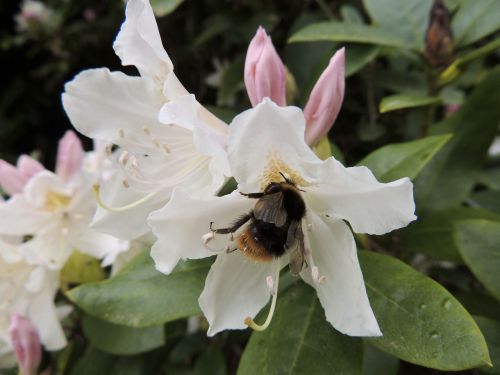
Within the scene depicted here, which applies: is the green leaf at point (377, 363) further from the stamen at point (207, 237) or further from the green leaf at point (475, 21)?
the green leaf at point (475, 21)

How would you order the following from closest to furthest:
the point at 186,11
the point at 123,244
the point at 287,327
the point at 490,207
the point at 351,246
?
the point at 351,246, the point at 287,327, the point at 123,244, the point at 490,207, the point at 186,11

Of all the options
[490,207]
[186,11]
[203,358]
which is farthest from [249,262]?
[186,11]

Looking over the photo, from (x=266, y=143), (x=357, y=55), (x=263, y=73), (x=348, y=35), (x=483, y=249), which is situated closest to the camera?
(x=266, y=143)

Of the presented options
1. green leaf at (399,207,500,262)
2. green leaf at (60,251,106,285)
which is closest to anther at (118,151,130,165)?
green leaf at (60,251,106,285)

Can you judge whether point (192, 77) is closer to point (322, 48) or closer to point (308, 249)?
point (322, 48)

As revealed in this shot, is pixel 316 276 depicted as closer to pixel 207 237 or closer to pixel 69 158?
pixel 207 237

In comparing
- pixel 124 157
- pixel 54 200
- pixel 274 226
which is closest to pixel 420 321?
pixel 274 226
